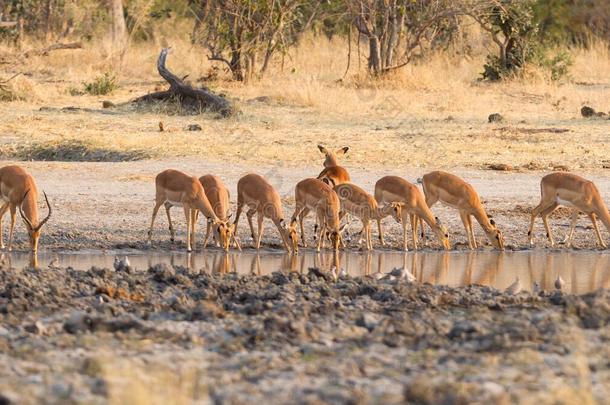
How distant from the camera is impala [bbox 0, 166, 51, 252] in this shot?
1006 cm

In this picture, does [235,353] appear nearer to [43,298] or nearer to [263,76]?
[43,298]

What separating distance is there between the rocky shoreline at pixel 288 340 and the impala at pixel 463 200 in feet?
9.23

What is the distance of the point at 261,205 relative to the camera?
1074 centimetres

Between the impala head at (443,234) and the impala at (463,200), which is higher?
the impala at (463,200)

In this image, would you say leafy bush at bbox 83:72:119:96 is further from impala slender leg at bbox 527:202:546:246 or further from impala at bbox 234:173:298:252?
impala slender leg at bbox 527:202:546:246

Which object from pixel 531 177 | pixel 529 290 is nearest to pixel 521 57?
pixel 531 177

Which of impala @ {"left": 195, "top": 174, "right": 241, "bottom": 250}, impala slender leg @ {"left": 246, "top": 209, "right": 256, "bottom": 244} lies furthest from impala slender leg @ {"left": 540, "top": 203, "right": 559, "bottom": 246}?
impala @ {"left": 195, "top": 174, "right": 241, "bottom": 250}

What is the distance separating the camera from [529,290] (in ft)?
27.6

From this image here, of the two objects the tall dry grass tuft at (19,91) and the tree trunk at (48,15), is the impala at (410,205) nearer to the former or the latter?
the tall dry grass tuft at (19,91)

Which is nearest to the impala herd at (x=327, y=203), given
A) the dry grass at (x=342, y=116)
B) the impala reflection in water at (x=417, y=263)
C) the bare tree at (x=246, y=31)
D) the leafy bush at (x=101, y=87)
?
the impala reflection in water at (x=417, y=263)

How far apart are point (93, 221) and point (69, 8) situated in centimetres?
1929

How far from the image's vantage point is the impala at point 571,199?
11.2m

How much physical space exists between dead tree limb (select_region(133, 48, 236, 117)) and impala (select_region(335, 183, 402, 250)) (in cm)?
664

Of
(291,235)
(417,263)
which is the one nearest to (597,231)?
(417,263)
